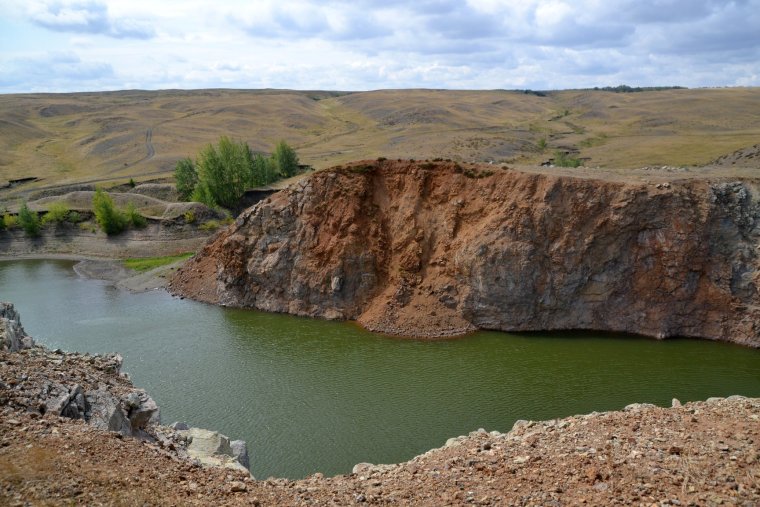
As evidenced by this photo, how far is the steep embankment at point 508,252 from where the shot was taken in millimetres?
33562

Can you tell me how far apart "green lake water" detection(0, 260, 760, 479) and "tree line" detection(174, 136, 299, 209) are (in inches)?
1177

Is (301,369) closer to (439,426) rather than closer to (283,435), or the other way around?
(283,435)

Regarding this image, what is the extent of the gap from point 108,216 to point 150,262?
956 centimetres

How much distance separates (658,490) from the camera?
13281 mm

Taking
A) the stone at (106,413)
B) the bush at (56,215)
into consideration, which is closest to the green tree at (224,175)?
the bush at (56,215)

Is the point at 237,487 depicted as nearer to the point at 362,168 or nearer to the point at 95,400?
the point at 95,400

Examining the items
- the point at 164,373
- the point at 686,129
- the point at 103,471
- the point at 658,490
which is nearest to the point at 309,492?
the point at 103,471

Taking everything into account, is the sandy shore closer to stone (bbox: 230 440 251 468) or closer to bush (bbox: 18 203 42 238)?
bush (bbox: 18 203 42 238)

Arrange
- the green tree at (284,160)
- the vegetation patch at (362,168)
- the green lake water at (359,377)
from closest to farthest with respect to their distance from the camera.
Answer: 1. the green lake water at (359,377)
2. the vegetation patch at (362,168)
3. the green tree at (284,160)

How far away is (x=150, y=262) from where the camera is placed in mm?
56281

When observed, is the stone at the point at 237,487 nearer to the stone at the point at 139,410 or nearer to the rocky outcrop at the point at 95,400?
the rocky outcrop at the point at 95,400

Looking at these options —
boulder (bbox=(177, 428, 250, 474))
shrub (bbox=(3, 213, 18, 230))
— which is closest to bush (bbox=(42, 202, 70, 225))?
shrub (bbox=(3, 213, 18, 230))

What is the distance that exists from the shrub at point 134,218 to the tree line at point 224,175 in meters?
7.37

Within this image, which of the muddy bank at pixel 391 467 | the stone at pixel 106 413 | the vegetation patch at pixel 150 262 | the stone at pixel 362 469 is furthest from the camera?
the vegetation patch at pixel 150 262
